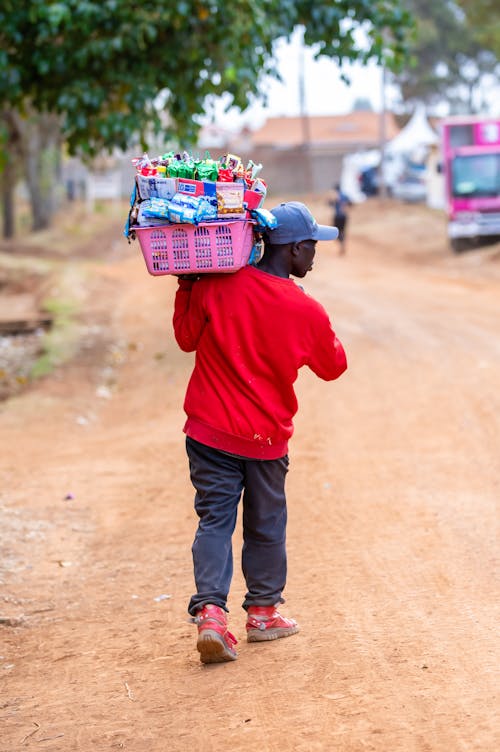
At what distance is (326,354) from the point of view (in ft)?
15.0

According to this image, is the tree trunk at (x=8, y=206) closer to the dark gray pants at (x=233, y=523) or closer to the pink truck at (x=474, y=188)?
the pink truck at (x=474, y=188)

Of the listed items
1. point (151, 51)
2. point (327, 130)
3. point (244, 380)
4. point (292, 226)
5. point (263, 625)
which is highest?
point (151, 51)

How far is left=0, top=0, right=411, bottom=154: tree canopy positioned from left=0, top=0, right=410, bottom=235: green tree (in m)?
0.01

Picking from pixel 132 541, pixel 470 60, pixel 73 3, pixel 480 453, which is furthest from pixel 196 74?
pixel 470 60

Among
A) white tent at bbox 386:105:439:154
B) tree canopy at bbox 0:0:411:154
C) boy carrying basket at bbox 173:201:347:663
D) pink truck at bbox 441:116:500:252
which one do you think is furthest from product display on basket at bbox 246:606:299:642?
white tent at bbox 386:105:439:154

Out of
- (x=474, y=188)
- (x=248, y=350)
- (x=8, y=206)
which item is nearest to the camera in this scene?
(x=248, y=350)

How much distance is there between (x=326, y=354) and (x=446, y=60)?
63.8 metres

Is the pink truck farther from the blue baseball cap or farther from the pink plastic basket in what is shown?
the pink plastic basket

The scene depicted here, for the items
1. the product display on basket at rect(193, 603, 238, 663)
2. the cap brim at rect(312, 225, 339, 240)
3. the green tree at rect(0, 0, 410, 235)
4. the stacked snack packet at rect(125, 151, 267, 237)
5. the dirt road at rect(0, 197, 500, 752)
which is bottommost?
the dirt road at rect(0, 197, 500, 752)

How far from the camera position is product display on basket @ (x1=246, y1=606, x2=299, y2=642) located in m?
4.77

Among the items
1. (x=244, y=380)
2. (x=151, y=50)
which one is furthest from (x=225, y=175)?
(x=151, y=50)

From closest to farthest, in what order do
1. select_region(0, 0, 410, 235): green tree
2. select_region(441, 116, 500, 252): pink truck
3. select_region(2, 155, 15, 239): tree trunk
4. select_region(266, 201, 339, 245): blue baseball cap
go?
select_region(266, 201, 339, 245): blue baseball cap < select_region(0, 0, 410, 235): green tree < select_region(441, 116, 500, 252): pink truck < select_region(2, 155, 15, 239): tree trunk

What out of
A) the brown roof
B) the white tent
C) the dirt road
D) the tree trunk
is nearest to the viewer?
the dirt road

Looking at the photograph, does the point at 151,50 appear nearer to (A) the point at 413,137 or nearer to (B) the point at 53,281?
(B) the point at 53,281
